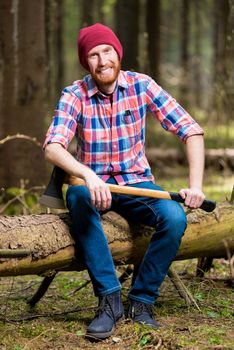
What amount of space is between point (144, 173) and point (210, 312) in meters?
0.98

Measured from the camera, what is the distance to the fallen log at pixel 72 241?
379 centimetres

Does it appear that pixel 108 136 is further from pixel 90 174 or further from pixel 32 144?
pixel 32 144

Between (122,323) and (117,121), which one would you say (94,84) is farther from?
(122,323)

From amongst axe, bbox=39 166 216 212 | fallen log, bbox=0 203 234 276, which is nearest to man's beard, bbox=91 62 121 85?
axe, bbox=39 166 216 212

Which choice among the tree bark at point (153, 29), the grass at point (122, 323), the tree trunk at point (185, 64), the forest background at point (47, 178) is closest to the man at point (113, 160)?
the grass at point (122, 323)

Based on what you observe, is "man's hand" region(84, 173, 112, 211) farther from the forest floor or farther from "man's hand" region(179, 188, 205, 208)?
the forest floor

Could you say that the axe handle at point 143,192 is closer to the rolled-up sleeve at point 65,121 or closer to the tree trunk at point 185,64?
the rolled-up sleeve at point 65,121

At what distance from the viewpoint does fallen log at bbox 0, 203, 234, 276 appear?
3.79 m

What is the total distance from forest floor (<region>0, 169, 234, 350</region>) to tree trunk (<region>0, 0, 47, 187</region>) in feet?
7.59

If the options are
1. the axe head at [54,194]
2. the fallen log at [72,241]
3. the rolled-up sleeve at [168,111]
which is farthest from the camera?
the rolled-up sleeve at [168,111]

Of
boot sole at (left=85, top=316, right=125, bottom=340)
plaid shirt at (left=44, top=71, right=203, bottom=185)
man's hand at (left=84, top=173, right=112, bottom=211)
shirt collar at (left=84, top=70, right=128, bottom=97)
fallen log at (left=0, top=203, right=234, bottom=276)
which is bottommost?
boot sole at (left=85, top=316, right=125, bottom=340)

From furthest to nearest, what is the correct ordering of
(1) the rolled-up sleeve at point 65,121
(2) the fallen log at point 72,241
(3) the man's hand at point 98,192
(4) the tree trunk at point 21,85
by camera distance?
(4) the tree trunk at point 21,85 < (1) the rolled-up sleeve at point 65,121 < (2) the fallen log at point 72,241 < (3) the man's hand at point 98,192

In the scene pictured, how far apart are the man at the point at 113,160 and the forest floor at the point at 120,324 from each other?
0.14 m

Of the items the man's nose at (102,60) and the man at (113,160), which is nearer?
the man at (113,160)
